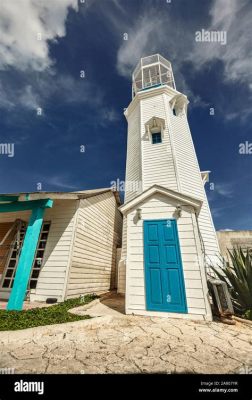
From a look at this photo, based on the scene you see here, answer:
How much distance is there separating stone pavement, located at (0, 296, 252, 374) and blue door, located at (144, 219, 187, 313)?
0.63 m

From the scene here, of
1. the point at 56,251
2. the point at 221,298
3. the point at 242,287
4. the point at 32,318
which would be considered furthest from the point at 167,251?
the point at 56,251

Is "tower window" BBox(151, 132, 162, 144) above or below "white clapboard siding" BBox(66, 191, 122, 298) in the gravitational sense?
above

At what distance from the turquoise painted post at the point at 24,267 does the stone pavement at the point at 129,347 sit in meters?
1.96

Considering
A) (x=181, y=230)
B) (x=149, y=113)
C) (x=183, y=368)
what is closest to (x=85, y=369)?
(x=183, y=368)

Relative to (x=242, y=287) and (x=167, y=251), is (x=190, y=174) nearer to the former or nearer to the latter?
(x=167, y=251)

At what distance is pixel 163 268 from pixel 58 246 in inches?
165

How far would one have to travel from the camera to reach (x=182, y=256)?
17.2 feet

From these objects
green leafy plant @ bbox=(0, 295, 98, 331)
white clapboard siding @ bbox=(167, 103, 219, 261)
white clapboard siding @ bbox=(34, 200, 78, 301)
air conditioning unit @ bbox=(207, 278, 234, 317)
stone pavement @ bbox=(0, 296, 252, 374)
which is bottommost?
stone pavement @ bbox=(0, 296, 252, 374)

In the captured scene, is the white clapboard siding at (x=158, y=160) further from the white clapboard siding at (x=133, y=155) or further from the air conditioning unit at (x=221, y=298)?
the air conditioning unit at (x=221, y=298)

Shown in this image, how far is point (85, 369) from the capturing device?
7.77ft

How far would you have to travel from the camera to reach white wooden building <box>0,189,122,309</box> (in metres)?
6.46

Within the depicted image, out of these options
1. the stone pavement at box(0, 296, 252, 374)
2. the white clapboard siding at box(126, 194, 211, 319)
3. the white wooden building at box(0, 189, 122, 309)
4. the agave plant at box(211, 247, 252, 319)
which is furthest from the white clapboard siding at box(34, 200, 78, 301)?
the agave plant at box(211, 247, 252, 319)

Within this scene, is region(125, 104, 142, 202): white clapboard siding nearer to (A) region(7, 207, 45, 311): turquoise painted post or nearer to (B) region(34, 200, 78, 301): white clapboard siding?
(B) region(34, 200, 78, 301): white clapboard siding
